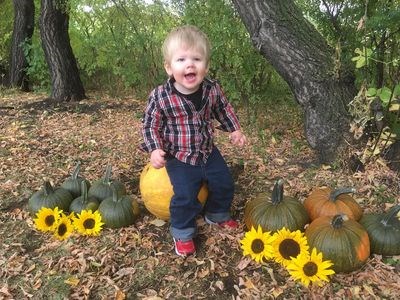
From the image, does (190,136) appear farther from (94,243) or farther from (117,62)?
(117,62)

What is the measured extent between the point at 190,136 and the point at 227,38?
2.55m

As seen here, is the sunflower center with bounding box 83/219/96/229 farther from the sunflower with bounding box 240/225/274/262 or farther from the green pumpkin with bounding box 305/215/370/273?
the green pumpkin with bounding box 305/215/370/273

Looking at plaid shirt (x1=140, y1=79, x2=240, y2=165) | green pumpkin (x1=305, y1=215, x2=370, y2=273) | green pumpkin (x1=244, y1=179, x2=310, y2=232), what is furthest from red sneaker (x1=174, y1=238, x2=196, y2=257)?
green pumpkin (x1=305, y1=215, x2=370, y2=273)

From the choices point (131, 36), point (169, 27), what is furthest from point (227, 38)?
point (131, 36)

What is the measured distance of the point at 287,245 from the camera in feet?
9.69

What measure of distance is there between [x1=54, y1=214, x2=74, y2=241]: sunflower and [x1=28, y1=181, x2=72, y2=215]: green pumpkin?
188 millimetres

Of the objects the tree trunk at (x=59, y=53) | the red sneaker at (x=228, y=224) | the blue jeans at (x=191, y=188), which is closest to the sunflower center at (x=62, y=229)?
the blue jeans at (x=191, y=188)

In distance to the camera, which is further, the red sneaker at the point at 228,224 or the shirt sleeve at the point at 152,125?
the red sneaker at the point at 228,224

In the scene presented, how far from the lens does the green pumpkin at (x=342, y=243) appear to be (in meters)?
2.83

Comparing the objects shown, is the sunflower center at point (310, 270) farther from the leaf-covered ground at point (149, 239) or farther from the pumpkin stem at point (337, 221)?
the pumpkin stem at point (337, 221)

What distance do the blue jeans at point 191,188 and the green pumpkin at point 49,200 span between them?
95cm

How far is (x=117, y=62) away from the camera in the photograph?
7488mm

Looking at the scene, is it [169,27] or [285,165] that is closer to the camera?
[285,165]

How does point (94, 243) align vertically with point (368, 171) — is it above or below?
below
